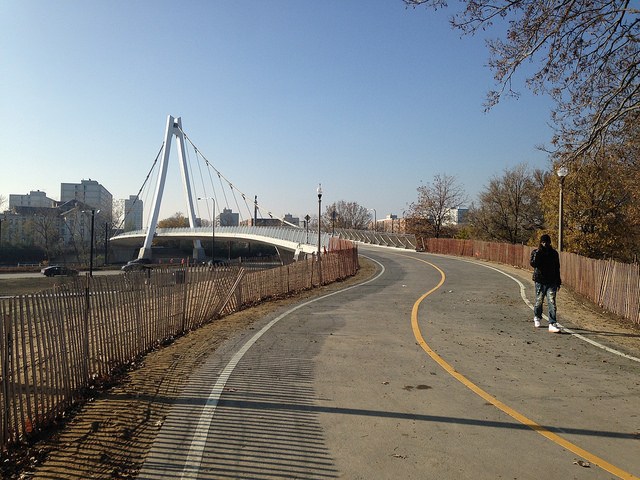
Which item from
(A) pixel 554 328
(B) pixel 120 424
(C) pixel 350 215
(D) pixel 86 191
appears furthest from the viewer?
(D) pixel 86 191

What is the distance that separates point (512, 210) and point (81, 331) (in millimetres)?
53373

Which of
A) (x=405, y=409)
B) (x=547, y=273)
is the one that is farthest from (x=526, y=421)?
(x=547, y=273)

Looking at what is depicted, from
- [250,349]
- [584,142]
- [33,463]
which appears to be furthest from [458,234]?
[33,463]

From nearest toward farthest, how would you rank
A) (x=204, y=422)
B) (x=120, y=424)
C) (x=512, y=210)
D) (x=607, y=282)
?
1. (x=204, y=422)
2. (x=120, y=424)
3. (x=607, y=282)
4. (x=512, y=210)

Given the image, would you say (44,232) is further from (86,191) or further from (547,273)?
(86,191)

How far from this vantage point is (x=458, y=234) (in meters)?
66.8

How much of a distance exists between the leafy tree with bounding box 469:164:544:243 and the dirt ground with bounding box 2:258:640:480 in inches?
1834

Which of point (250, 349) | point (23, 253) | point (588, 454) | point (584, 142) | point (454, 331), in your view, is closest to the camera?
point (588, 454)

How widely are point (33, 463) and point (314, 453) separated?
7.95 feet

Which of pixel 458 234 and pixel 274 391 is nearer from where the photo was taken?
pixel 274 391

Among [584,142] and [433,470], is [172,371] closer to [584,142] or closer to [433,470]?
[433,470]

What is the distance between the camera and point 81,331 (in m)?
6.36

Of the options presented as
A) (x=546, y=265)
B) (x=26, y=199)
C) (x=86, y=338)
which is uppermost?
(x=26, y=199)

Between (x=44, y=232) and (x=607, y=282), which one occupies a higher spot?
(x=44, y=232)
